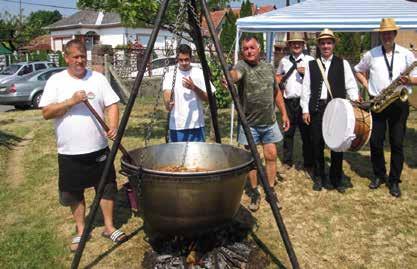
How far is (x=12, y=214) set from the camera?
5074mm

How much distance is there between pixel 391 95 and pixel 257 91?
155cm

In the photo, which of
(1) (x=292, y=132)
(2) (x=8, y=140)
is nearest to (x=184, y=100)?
(1) (x=292, y=132)

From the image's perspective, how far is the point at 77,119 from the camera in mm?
3682

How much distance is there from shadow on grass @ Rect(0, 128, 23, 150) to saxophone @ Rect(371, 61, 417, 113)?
680 cm

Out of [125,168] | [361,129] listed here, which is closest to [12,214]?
[125,168]

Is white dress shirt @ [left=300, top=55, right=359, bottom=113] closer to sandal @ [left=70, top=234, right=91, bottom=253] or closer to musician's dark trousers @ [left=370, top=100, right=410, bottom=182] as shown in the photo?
musician's dark trousers @ [left=370, top=100, right=410, bottom=182]

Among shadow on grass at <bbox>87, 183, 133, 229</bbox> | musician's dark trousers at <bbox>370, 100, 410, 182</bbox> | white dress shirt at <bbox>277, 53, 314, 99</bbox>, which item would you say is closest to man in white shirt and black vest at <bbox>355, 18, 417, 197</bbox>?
musician's dark trousers at <bbox>370, 100, 410, 182</bbox>

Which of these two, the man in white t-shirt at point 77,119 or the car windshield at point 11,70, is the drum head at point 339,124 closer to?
the man in white t-shirt at point 77,119

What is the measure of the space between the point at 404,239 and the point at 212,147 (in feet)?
6.92

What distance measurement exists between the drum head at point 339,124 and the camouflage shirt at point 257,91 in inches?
28.1

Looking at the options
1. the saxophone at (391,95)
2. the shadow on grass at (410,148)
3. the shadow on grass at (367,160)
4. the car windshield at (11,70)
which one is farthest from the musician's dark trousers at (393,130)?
the car windshield at (11,70)

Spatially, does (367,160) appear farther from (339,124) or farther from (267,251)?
(267,251)

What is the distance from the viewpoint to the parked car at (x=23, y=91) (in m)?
14.7

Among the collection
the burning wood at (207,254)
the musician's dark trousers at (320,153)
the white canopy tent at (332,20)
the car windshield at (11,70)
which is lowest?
the burning wood at (207,254)
